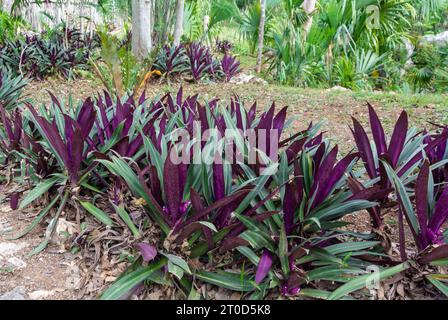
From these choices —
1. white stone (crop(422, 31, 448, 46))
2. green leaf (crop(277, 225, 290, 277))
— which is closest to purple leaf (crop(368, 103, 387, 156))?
green leaf (crop(277, 225, 290, 277))

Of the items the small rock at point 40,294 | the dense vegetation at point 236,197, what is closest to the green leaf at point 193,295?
the dense vegetation at point 236,197

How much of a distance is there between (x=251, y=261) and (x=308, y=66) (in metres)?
6.60

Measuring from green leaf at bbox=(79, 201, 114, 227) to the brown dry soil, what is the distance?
0.20m

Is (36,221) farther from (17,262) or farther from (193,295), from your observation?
(193,295)

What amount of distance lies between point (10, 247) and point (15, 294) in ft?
1.26

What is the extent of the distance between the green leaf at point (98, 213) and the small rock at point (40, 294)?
38cm

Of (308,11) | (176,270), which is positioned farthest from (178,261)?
(308,11)

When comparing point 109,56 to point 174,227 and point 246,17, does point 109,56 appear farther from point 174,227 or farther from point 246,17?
point 246,17

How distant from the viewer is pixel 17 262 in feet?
5.80

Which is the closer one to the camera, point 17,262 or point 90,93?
point 17,262

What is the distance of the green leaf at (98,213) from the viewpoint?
6.08 ft

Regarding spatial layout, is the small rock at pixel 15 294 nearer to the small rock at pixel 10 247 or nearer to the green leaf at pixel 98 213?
the small rock at pixel 10 247

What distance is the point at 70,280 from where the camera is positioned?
5.52ft
